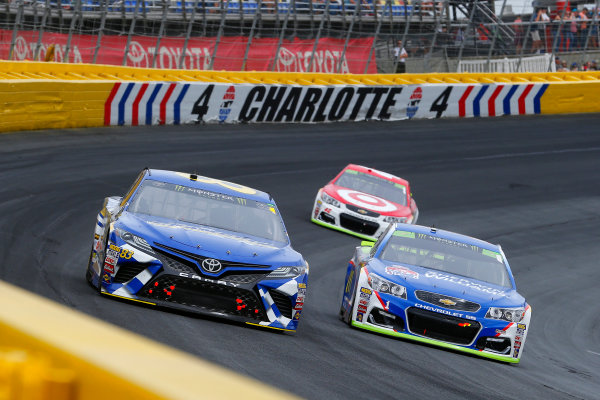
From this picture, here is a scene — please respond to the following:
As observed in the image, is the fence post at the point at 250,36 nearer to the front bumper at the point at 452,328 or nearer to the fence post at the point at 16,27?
the fence post at the point at 16,27

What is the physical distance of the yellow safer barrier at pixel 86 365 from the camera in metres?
2.51

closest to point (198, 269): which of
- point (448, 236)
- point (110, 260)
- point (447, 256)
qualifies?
point (110, 260)

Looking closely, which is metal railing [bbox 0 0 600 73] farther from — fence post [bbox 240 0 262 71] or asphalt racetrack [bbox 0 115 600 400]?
asphalt racetrack [bbox 0 115 600 400]

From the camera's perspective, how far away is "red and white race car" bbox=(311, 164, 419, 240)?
1784 centimetres

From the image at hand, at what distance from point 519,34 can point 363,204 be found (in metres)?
18.4

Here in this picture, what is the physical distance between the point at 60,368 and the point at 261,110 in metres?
24.6

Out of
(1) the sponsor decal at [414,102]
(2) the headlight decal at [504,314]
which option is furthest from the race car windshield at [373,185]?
(1) the sponsor decal at [414,102]

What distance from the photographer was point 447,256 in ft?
37.1

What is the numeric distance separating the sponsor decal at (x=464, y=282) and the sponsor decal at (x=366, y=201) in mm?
7337

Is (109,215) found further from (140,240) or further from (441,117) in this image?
(441,117)

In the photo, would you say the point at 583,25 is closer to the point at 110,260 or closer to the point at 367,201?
the point at 367,201

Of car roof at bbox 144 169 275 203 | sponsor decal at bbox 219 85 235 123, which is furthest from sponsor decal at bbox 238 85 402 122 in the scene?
→ car roof at bbox 144 169 275 203

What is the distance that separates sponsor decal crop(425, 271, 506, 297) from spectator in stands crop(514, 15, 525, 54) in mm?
24869

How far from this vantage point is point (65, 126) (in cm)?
2283
